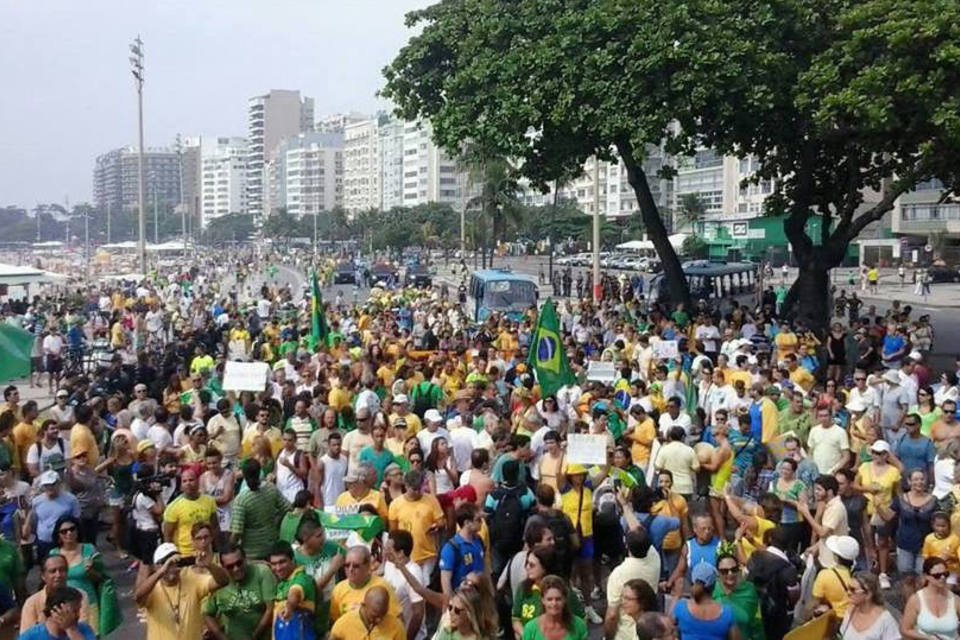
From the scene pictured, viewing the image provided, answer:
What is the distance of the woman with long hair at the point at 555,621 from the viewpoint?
6.12 meters

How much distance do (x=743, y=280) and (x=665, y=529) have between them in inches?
1054

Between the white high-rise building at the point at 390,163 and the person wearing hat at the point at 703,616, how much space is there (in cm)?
18190

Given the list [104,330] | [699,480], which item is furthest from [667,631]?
[104,330]

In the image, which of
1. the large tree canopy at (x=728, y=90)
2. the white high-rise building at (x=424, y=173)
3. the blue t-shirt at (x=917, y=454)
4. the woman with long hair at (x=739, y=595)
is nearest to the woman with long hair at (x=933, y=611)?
the woman with long hair at (x=739, y=595)

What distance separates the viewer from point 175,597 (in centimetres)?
682

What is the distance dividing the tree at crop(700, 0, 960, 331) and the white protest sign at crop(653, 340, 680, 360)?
7342 millimetres

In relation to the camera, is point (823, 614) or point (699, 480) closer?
point (823, 614)

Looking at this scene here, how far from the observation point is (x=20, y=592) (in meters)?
7.85

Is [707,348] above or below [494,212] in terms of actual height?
below

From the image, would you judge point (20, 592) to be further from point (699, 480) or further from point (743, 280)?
point (743, 280)

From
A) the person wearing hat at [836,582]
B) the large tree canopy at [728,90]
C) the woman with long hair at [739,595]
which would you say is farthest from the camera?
the large tree canopy at [728,90]

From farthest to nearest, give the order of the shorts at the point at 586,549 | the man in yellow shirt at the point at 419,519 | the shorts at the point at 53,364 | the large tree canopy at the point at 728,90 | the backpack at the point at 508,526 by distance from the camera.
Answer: the shorts at the point at 53,364
the large tree canopy at the point at 728,90
the shorts at the point at 586,549
the backpack at the point at 508,526
the man in yellow shirt at the point at 419,519

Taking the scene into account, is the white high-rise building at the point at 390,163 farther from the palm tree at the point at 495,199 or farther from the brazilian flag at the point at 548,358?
the brazilian flag at the point at 548,358

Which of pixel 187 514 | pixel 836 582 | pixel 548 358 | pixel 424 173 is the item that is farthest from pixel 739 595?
pixel 424 173
